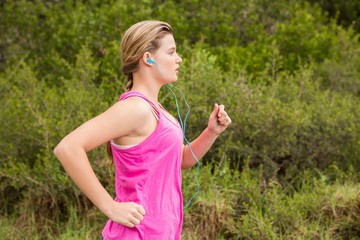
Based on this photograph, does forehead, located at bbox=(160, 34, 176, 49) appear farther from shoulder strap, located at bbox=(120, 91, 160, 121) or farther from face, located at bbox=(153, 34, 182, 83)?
shoulder strap, located at bbox=(120, 91, 160, 121)

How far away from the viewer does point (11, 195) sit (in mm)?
5363

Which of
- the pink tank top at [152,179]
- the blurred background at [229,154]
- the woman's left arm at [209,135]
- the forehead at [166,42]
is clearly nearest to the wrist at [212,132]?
the woman's left arm at [209,135]

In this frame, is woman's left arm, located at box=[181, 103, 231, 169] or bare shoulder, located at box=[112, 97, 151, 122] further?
woman's left arm, located at box=[181, 103, 231, 169]

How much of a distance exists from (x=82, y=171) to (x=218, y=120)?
674 millimetres

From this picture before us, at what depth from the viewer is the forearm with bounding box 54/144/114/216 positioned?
2.47 metres

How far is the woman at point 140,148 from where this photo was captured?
252 centimetres

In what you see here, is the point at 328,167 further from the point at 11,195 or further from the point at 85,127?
the point at 85,127

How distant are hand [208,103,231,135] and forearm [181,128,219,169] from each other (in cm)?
3

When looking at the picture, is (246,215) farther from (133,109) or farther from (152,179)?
(133,109)

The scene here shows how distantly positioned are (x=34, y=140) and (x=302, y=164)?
2.00 m

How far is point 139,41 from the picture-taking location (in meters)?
2.77

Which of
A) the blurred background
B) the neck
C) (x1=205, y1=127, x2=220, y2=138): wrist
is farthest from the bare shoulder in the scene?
the blurred background

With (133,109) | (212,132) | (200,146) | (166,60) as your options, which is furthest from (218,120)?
(133,109)

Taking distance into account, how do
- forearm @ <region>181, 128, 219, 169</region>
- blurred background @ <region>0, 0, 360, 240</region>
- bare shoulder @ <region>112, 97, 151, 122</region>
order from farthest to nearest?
1. blurred background @ <region>0, 0, 360, 240</region>
2. forearm @ <region>181, 128, 219, 169</region>
3. bare shoulder @ <region>112, 97, 151, 122</region>
